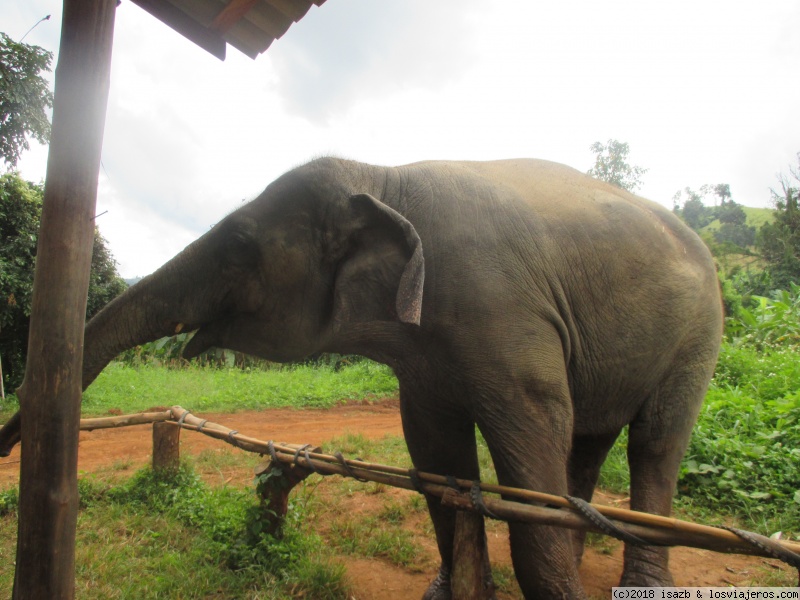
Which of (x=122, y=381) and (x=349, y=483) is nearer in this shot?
(x=349, y=483)

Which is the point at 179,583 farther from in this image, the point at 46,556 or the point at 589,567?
the point at 589,567

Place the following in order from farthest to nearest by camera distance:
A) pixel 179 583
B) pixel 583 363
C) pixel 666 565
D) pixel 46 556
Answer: pixel 179 583, pixel 666 565, pixel 583 363, pixel 46 556

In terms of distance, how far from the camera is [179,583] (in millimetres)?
3059

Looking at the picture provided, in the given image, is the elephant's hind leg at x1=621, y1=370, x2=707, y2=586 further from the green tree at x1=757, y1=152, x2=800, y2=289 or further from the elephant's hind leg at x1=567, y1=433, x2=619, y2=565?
the green tree at x1=757, y1=152, x2=800, y2=289

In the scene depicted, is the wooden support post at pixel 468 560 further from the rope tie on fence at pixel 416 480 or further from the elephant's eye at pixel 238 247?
the elephant's eye at pixel 238 247

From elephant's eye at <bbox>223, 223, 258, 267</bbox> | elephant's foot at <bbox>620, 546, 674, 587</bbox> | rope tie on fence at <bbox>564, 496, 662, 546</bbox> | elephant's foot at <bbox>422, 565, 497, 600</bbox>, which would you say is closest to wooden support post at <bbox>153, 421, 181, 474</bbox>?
elephant's foot at <bbox>422, 565, 497, 600</bbox>

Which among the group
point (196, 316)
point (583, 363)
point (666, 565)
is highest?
point (196, 316)

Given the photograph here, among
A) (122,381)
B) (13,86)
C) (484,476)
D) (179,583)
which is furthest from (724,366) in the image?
(122,381)

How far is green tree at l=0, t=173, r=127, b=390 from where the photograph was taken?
8516mm

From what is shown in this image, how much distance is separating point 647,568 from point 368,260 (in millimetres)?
2039

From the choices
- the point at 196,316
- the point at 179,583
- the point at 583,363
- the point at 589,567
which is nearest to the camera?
the point at 196,316

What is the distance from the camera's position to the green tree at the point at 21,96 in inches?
264

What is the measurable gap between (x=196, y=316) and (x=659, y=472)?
2372 mm

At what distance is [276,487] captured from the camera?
3.43m
